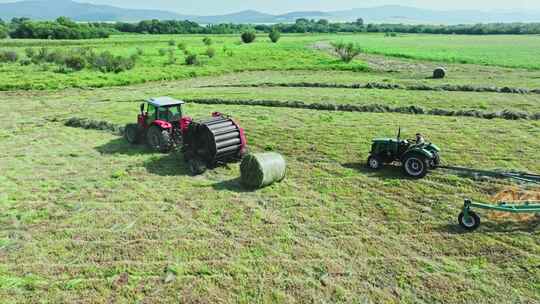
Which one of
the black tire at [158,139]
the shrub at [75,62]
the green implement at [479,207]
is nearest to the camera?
the green implement at [479,207]

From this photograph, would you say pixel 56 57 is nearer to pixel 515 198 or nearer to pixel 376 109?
pixel 376 109

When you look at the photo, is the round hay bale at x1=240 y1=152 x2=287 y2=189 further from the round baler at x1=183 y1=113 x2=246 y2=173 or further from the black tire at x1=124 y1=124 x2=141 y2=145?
the black tire at x1=124 y1=124 x2=141 y2=145

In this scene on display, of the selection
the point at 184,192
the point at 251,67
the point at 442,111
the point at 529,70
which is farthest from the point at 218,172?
the point at 529,70

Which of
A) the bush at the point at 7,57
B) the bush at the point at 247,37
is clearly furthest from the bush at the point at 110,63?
the bush at the point at 247,37

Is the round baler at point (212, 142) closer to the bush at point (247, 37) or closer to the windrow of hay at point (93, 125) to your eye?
the windrow of hay at point (93, 125)

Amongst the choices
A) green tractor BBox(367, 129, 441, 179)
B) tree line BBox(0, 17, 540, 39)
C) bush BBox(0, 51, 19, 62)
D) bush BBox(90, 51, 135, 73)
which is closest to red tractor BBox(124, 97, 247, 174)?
green tractor BBox(367, 129, 441, 179)

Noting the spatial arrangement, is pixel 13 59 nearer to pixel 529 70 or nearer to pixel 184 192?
pixel 184 192
